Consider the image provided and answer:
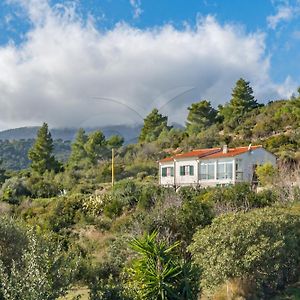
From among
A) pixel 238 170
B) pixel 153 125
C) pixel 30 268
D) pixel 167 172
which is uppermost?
pixel 153 125

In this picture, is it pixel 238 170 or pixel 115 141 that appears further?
pixel 115 141

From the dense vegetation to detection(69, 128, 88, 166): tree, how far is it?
0.17m

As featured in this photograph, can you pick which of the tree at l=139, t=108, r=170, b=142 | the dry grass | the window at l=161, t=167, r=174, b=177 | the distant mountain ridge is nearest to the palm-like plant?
the dry grass

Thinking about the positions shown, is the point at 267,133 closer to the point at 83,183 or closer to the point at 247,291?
the point at 83,183

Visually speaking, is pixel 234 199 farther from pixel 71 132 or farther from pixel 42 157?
pixel 71 132

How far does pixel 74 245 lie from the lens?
2480 centimetres

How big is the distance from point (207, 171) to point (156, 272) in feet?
82.3

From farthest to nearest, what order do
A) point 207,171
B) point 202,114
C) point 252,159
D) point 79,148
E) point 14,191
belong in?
point 202,114 → point 79,148 → point 14,191 → point 207,171 → point 252,159

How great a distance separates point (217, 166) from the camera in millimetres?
35812

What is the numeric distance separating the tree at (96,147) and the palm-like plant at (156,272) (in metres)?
44.4

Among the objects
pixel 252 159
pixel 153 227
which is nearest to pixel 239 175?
pixel 252 159

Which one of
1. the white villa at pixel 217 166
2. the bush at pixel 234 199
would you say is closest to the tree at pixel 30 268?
the bush at pixel 234 199

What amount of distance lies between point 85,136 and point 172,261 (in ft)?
161

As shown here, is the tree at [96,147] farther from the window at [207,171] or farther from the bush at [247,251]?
the bush at [247,251]
